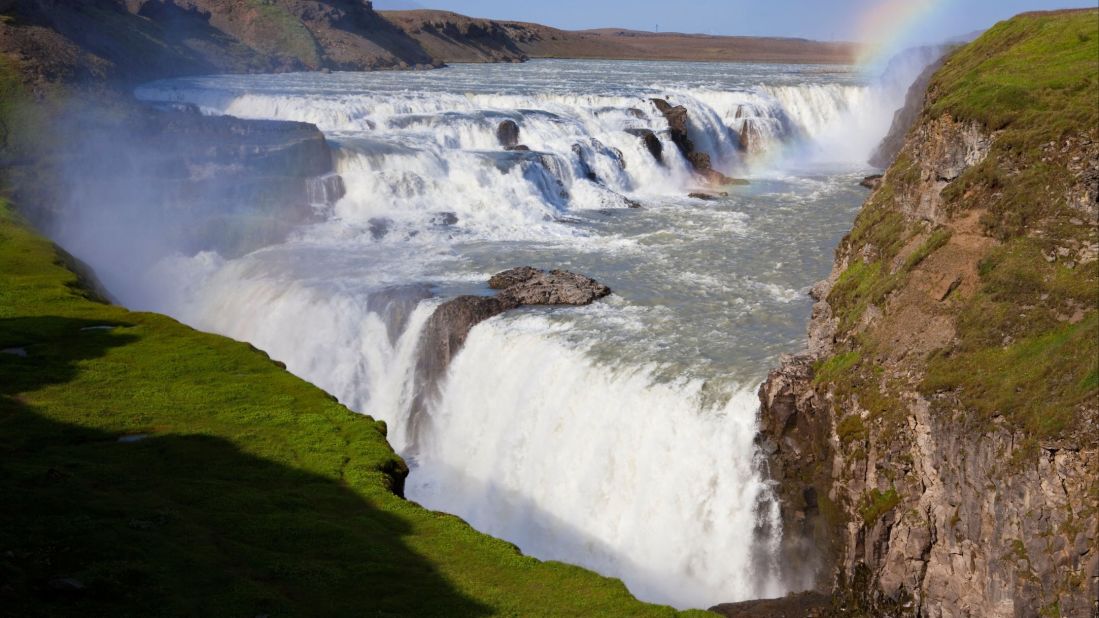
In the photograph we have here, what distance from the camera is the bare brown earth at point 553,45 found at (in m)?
118

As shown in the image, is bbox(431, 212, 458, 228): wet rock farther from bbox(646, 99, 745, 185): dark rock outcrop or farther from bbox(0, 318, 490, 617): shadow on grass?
bbox(0, 318, 490, 617): shadow on grass

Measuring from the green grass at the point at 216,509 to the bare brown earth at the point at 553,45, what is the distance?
103063 millimetres

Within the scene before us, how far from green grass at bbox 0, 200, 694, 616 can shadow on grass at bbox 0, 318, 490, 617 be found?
23 mm

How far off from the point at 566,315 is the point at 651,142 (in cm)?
2408

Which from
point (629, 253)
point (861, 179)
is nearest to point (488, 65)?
point (861, 179)

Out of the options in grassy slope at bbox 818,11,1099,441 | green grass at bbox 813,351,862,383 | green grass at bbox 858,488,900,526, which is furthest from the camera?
green grass at bbox 813,351,862,383

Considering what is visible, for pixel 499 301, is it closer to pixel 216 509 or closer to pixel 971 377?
pixel 971 377

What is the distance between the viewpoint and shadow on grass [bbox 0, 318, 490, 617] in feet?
30.6

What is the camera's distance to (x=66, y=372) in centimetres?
1556

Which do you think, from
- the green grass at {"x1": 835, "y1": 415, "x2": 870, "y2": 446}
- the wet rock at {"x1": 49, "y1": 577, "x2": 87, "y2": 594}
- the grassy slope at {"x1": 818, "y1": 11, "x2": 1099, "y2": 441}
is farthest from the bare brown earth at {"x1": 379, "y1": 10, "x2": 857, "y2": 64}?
the wet rock at {"x1": 49, "y1": 577, "x2": 87, "y2": 594}

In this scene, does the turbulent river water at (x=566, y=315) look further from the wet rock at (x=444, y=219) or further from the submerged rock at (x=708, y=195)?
the submerged rock at (x=708, y=195)

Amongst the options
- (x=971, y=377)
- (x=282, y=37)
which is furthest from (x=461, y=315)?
(x=282, y=37)

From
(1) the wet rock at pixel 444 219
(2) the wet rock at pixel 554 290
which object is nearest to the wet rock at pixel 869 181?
(1) the wet rock at pixel 444 219

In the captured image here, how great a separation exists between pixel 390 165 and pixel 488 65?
7568cm
